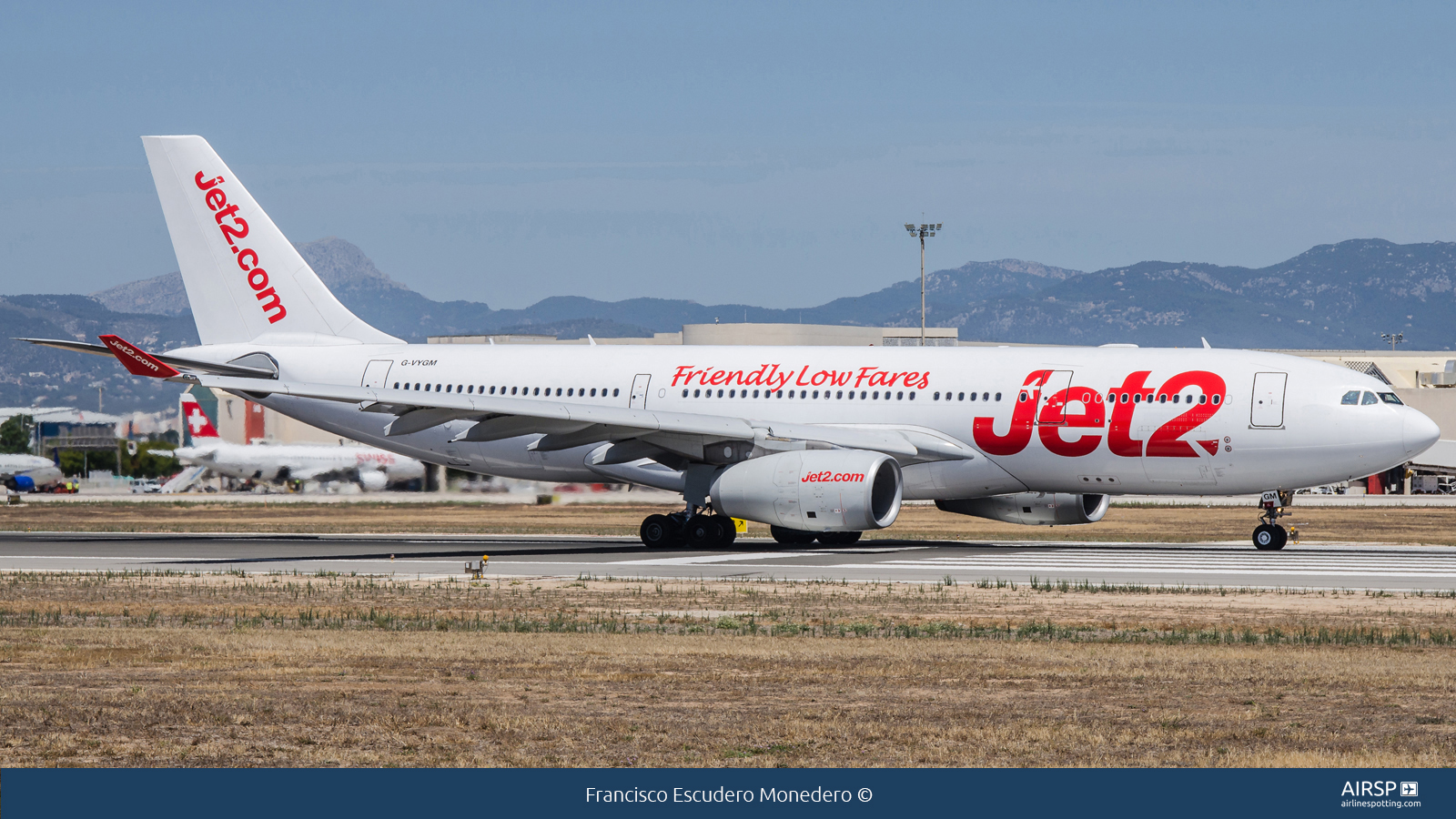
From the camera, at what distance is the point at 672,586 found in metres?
23.5

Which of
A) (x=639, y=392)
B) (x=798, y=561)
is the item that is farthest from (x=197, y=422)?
Result: (x=798, y=561)

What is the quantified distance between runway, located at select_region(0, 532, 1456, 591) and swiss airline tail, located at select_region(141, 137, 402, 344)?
16.6ft

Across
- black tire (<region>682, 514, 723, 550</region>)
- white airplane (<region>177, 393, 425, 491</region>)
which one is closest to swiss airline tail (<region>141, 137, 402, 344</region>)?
black tire (<region>682, 514, 723, 550</region>)

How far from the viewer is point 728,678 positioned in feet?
46.1

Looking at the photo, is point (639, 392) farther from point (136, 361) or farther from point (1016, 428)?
point (136, 361)

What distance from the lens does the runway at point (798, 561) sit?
25125mm

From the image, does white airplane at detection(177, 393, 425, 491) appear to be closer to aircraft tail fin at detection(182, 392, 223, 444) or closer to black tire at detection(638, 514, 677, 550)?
aircraft tail fin at detection(182, 392, 223, 444)

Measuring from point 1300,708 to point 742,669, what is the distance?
4722mm

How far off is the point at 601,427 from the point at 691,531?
2.95m

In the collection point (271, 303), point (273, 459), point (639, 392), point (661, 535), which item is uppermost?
point (271, 303)

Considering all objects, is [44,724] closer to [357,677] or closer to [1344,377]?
[357,677]

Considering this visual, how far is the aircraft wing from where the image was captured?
101 ft

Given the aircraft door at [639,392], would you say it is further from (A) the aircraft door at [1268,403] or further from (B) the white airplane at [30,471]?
(B) the white airplane at [30,471]
